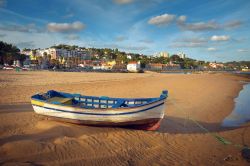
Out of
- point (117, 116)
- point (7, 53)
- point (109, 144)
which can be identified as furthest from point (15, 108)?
point (7, 53)

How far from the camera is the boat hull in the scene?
713 cm

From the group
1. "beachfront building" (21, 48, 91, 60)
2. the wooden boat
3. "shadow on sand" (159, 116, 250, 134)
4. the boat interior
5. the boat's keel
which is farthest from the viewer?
"beachfront building" (21, 48, 91, 60)

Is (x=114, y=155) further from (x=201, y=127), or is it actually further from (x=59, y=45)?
(x=59, y=45)

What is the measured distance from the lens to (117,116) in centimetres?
720

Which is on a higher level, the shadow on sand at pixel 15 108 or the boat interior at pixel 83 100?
the boat interior at pixel 83 100

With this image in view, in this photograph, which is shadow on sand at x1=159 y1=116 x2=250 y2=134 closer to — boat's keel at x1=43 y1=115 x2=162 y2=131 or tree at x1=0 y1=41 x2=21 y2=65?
boat's keel at x1=43 y1=115 x2=162 y2=131

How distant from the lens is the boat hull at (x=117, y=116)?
7129 millimetres

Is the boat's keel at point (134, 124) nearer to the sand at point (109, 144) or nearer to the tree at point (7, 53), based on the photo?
the sand at point (109, 144)

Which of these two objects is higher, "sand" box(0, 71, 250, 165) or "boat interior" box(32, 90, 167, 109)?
"boat interior" box(32, 90, 167, 109)

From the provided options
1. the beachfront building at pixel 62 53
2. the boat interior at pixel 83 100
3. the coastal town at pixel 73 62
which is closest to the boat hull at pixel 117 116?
the boat interior at pixel 83 100

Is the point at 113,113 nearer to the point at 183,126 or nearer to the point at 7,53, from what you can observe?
the point at 183,126

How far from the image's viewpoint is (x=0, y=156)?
5.04m

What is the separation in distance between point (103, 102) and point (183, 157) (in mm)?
4536

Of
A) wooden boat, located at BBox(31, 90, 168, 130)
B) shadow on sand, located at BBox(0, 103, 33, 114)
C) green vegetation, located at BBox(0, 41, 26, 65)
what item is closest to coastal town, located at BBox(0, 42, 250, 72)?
green vegetation, located at BBox(0, 41, 26, 65)
